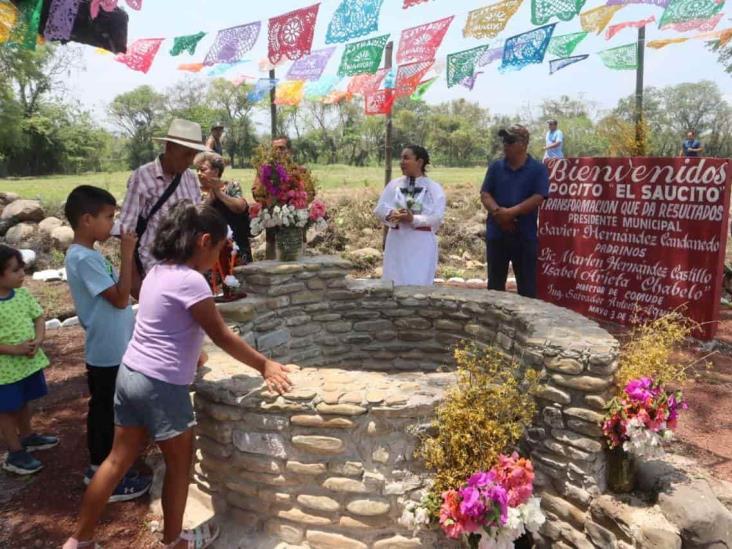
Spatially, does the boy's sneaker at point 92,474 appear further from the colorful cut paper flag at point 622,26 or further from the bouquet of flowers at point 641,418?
the colorful cut paper flag at point 622,26

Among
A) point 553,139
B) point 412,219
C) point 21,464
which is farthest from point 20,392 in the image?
point 553,139

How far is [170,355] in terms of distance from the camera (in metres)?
2.19

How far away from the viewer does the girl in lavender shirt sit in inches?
85.2

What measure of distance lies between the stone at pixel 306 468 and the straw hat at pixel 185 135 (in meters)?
1.81

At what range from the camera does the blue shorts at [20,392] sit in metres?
3.05

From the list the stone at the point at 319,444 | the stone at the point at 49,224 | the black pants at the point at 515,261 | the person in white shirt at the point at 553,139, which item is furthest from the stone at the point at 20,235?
the person in white shirt at the point at 553,139

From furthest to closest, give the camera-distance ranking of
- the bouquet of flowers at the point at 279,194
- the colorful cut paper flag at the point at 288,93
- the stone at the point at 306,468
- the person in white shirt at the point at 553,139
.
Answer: the person in white shirt at the point at 553,139 → the colorful cut paper flag at the point at 288,93 → the bouquet of flowers at the point at 279,194 → the stone at the point at 306,468

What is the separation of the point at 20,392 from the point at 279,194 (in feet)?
6.63

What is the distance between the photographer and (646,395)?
2.41 meters

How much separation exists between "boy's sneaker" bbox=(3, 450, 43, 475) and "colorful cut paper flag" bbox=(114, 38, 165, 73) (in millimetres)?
4699

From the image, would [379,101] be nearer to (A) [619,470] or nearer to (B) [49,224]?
(A) [619,470]

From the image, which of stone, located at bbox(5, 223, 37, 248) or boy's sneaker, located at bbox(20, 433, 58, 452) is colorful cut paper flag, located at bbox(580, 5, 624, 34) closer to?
boy's sneaker, located at bbox(20, 433, 58, 452)

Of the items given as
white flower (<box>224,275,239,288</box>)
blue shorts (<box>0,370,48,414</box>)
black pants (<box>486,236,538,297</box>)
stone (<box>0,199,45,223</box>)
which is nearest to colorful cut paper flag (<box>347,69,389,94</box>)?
black pants (<box>486,236,538,297</box>)

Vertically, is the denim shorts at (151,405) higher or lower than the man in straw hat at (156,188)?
lower
